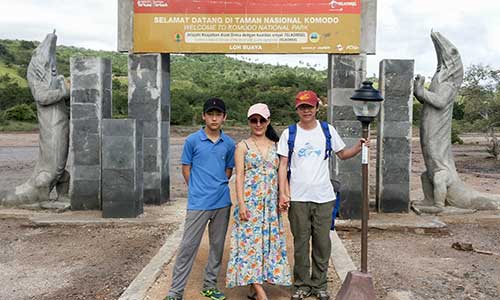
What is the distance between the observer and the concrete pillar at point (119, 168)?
7590 mm

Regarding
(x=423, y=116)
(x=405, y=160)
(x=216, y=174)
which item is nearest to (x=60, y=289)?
(x=216, y=174)

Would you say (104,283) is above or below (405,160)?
below

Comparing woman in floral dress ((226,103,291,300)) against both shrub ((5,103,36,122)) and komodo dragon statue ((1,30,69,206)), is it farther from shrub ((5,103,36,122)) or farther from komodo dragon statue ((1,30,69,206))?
shrub ((5,103,36,122))

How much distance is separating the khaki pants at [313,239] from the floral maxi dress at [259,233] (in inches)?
6.3

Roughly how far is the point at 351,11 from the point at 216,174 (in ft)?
15.3

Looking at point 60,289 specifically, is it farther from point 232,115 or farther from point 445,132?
point 232,115

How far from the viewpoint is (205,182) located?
4.16 meters

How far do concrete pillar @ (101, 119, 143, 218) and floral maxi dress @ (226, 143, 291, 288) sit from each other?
3800 millimetres

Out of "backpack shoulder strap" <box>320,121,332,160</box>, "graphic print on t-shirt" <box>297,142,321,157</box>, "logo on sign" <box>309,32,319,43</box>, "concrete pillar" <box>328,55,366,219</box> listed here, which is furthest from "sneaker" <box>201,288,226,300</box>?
"logo on sign" <box>309,32,319,43</box>

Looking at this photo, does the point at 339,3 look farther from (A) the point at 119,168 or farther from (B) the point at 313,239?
(B) the point at 313,239

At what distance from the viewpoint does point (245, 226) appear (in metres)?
4.13

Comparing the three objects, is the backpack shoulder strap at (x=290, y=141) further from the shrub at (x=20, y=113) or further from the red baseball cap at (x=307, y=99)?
the shrub at (x=20, y=113)

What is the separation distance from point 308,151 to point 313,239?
0.78 metres

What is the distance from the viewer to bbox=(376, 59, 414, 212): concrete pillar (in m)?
7.84
